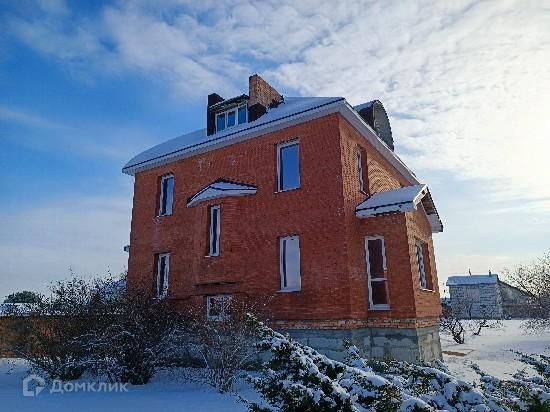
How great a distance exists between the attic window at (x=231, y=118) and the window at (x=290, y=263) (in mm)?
6186

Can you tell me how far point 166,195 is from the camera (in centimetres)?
1648

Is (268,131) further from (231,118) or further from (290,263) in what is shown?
(290,263)

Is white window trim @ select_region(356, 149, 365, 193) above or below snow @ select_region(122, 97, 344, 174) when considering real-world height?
below

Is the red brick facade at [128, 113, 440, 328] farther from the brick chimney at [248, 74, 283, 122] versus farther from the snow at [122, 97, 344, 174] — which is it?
the brick chimney at [248, 74, 283, 122]

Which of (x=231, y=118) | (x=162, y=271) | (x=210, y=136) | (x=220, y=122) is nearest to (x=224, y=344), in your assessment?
(x=162, y=271)

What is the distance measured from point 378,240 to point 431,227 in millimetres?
5990

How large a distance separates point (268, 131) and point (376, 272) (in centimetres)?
637

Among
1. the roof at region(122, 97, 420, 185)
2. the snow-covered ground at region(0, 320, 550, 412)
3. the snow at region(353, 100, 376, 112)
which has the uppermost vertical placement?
the snow at region(353, 100, 376, 112)

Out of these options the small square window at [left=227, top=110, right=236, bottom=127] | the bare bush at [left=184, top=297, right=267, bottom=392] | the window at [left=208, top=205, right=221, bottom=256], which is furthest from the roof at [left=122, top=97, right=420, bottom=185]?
the bare bush at [left=184, top=297, right=267, bottom=392]

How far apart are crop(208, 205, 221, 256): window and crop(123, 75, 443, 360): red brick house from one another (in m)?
0.04

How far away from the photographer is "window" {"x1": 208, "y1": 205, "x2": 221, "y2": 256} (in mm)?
13328

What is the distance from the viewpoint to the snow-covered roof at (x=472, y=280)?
58.4 metres

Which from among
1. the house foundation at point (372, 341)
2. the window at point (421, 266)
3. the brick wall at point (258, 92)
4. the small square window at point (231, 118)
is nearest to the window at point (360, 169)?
the window at point (421, 266)

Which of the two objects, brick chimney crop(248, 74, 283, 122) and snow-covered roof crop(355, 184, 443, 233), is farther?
brick chimney crop(248, 74, 283, 122)
